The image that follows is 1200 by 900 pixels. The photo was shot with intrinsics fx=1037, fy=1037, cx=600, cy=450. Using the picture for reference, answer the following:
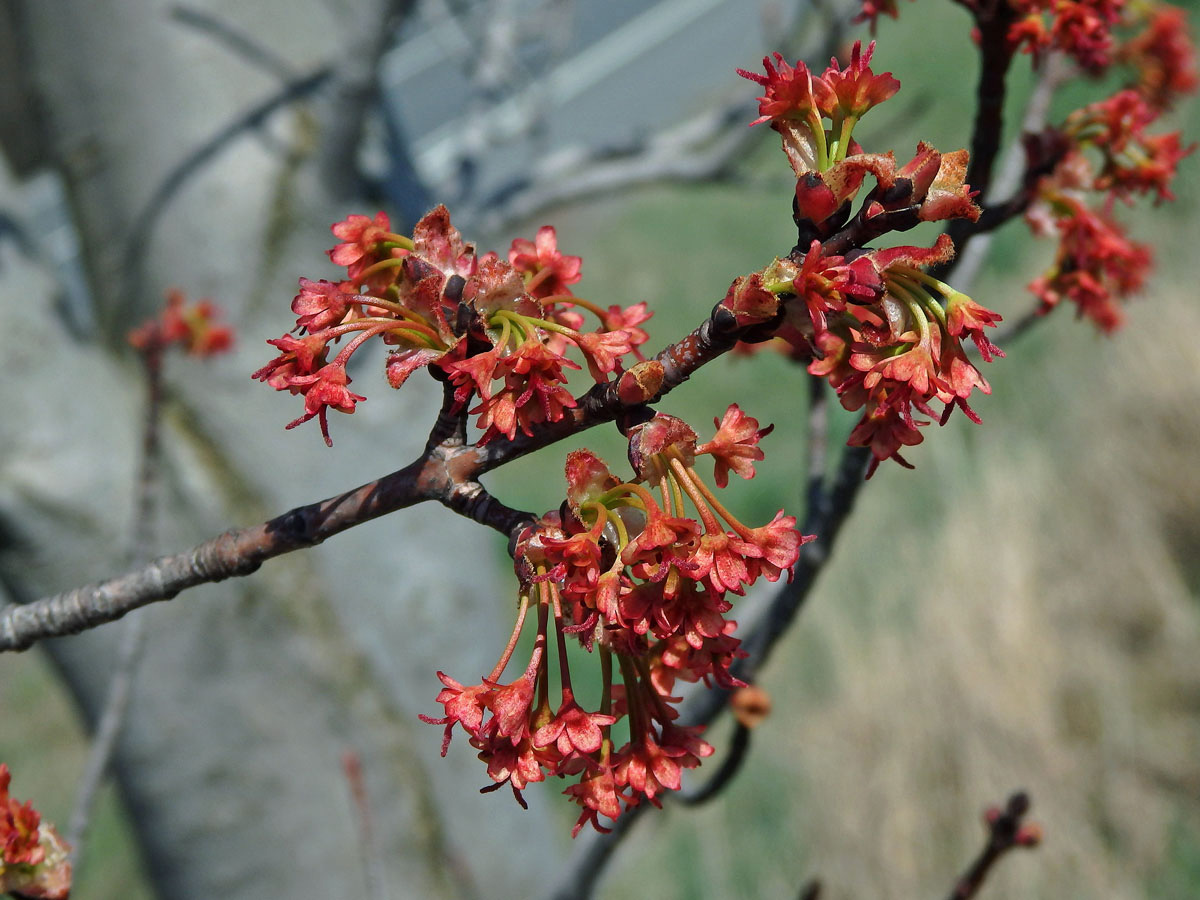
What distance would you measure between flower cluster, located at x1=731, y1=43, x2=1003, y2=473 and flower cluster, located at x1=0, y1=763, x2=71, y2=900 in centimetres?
75

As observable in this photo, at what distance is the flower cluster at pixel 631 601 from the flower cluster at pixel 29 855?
16.4 inches

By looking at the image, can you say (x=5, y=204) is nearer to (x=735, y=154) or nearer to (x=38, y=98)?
(x=38, y=98)

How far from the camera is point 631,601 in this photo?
2.32 feet

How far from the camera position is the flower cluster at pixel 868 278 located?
0.69 meters

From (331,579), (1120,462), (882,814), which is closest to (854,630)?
(882,814)

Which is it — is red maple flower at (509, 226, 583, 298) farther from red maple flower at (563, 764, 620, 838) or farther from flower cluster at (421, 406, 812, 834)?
red maple flower at (563, 764, 620, 838)

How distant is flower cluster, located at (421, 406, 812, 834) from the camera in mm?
706

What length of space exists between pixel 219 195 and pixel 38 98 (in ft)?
1.65

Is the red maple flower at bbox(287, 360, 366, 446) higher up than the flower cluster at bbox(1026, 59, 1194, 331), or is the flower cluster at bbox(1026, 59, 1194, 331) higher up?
the flower cluster at bbox(1026, 59, 1194, 331)

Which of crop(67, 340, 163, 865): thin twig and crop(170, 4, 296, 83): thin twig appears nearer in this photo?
crop(67, 340, 163, 865): thin twig

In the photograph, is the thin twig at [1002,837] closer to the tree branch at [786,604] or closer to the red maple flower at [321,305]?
the tree branch at [786,604]

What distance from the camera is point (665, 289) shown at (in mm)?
10375

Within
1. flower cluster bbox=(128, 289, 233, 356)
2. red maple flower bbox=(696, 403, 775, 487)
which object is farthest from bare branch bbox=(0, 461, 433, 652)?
flower cluster bbox=(128, 289, 233, 356)

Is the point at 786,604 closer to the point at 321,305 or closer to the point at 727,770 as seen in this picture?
the point at 727,770
